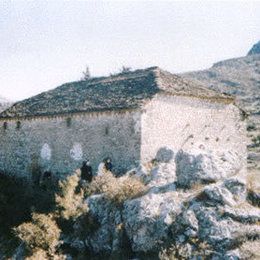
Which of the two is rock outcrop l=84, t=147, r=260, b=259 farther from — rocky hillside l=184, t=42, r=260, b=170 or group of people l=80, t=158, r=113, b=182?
rocky hillside l=184, t=42, r=260, b=170

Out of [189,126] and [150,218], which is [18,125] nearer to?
[189,126]

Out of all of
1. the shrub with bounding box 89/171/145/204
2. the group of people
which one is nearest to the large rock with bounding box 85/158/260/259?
the shrub with bounding box 89/171/145/204

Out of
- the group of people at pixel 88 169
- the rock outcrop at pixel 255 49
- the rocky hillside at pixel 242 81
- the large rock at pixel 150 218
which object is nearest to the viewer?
the large rock at pixel 150 218

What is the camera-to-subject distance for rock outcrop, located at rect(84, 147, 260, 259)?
1214 cm

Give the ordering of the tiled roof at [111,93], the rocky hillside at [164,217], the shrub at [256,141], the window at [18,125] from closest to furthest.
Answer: the rocky hillside at [164,217]
the tiled roof at [111,93]
the window at [18,125]
the shrub at [256,141]

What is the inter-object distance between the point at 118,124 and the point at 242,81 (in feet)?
171

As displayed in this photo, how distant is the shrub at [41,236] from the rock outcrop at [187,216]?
3.78ft

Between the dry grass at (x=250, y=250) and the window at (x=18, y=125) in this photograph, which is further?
the window at (x=18, y=125)

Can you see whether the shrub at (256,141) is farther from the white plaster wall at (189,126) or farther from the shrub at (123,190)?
the shrub at (123,190)

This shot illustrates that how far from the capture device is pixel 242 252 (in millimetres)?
11398

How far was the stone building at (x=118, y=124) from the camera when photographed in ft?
69.1

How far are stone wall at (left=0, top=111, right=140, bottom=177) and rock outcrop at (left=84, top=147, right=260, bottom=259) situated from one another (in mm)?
4736

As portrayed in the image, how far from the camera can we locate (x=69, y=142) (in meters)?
23.6

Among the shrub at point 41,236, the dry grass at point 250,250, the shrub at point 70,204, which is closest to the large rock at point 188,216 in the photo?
the dry grass at point 250,250
